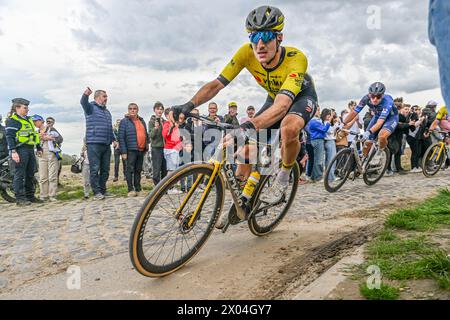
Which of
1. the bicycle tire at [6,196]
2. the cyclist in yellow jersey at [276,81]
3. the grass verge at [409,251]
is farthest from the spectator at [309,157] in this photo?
the bicycle tire at [6,196]

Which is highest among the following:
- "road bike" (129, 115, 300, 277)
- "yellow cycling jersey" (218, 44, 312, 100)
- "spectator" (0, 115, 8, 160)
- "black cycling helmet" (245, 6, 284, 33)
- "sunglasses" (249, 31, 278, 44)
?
"black cycling helmet" (245, 6, 284, 33)

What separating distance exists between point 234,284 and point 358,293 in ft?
3.39

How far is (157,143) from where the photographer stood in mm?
10234

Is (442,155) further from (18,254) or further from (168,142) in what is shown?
(18,254)

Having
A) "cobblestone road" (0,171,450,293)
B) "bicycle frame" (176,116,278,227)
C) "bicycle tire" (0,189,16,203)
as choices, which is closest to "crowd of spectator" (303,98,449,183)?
"cobblestone road" (0,171,450,293)

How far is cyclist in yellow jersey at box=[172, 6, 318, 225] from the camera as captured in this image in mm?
4070

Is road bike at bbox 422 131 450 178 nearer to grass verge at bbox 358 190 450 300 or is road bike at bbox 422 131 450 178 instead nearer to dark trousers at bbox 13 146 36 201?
grass verge at bbox 358 190 450 300

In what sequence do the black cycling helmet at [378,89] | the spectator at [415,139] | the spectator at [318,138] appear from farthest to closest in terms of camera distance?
the spectator at [415,139] → the spectator at [318,138] → the black cycling helmet at [378,89]

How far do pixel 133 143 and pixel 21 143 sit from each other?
267cm

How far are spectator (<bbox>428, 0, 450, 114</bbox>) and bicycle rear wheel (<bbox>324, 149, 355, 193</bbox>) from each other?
6.65 meters

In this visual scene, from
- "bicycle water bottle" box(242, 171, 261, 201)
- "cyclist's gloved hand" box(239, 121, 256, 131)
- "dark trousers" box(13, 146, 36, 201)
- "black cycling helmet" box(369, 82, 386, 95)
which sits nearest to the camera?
"cyclist's gloved hand" box(239, 121, 256, 131)

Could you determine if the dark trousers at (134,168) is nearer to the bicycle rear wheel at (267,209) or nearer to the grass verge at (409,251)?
the bicycle rear wheel at (267,209)

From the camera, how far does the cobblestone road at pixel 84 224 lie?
4.17m

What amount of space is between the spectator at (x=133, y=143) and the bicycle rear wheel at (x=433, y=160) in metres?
8.80
